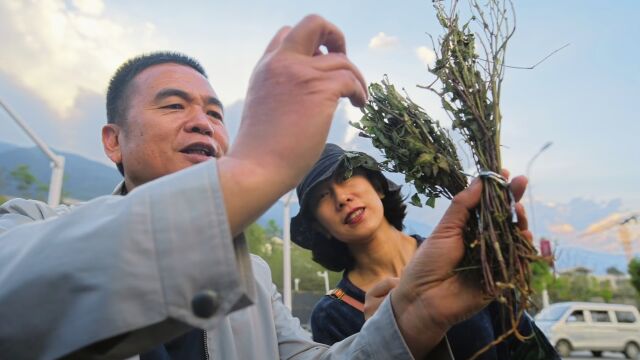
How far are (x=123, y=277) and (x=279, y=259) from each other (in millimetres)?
50240

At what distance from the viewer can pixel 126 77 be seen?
252 cm

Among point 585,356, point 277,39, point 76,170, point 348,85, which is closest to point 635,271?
point 585,356

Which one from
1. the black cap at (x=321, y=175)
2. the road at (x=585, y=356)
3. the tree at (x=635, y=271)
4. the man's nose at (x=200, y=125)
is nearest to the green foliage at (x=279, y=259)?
the road at (x=585, y=356)

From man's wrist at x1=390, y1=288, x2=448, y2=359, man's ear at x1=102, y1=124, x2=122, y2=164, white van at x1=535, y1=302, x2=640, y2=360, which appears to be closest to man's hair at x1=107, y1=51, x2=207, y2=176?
man's ear at x1=102, y1=124, x2=122, y2=164

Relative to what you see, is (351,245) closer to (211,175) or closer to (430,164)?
(430,164)

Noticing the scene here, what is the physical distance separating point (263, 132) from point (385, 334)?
939 mm

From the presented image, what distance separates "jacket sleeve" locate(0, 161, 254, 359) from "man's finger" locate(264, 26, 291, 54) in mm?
346

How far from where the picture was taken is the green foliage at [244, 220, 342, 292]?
135 feet

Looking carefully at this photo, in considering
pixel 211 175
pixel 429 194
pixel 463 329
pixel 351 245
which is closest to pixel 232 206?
pixel 211 175

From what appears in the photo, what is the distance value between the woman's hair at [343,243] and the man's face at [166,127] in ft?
3.45

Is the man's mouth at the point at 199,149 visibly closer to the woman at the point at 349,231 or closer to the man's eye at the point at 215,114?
the man's eye at the point at 215,114

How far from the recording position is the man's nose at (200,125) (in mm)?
2166

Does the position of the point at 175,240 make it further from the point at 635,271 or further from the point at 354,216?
the point at 635,271

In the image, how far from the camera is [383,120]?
6.81 ft
